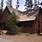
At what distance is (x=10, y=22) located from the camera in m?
29.4

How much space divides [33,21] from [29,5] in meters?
9.67

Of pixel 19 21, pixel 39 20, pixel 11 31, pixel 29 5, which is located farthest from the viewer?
pixel 29 5

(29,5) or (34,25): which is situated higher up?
(29,5)

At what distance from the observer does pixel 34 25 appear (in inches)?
1225

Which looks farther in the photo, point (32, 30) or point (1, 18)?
point (1, 18)

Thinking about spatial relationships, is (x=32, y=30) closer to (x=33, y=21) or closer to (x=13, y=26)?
(x=33, y=21)

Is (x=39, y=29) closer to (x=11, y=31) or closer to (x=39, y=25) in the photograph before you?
(x=39, y=25)

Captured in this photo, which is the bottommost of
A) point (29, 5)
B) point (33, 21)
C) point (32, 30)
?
point (32, 30)

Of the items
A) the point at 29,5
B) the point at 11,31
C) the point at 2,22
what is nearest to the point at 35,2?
the point at 29,5

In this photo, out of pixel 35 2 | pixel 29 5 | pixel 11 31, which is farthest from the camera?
pixel 29 5

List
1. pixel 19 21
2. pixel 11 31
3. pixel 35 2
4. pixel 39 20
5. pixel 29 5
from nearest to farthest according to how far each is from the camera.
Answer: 1. pixel 11 31
2. pixel 39 20
3. pixel 19 21
4. pixel 35 2
5. pixel 29 5

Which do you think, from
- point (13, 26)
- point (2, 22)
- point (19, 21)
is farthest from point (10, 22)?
point (2, 22)

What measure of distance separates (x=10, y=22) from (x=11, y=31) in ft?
6.73

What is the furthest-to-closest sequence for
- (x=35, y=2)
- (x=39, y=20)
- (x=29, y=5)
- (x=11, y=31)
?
(x=29, y=5) < (x=35, y=2) < (x=39, y=20) < (x=11, y=31)
